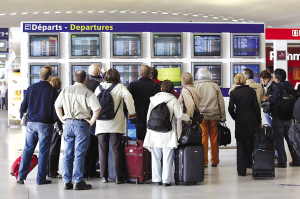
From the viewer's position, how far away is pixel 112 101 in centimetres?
712

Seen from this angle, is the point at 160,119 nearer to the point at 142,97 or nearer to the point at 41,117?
the point at 142,97

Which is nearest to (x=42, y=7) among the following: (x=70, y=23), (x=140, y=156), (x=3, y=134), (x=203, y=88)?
(x=3, y=134)

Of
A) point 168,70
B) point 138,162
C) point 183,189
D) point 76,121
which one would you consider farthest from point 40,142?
point 168,70

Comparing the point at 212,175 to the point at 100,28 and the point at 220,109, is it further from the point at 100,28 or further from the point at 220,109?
the point at 100,28

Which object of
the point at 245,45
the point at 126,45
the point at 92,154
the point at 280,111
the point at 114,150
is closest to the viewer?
the point at 114,150

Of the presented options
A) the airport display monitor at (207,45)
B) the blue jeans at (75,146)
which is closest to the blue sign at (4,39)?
the airport display monitor at (207,45)

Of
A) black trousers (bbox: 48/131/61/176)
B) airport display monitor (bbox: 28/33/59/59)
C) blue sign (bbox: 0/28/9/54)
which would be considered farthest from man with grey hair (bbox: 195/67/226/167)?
blue sign (bbox: 0/28/9/54)

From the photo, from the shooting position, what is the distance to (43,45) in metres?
10.4

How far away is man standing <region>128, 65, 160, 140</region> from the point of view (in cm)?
752

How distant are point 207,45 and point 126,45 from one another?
161 centimetres

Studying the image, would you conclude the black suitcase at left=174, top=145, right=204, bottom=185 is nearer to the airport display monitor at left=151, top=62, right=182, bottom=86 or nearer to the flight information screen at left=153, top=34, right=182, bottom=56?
the airport display monitor at left=151, top=62, right=182, bottom=86

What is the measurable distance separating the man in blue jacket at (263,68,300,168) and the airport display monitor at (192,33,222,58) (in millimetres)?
2135

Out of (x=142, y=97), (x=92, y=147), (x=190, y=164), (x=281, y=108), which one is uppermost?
(x=142, y=97)

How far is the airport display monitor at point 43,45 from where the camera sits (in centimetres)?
1037
